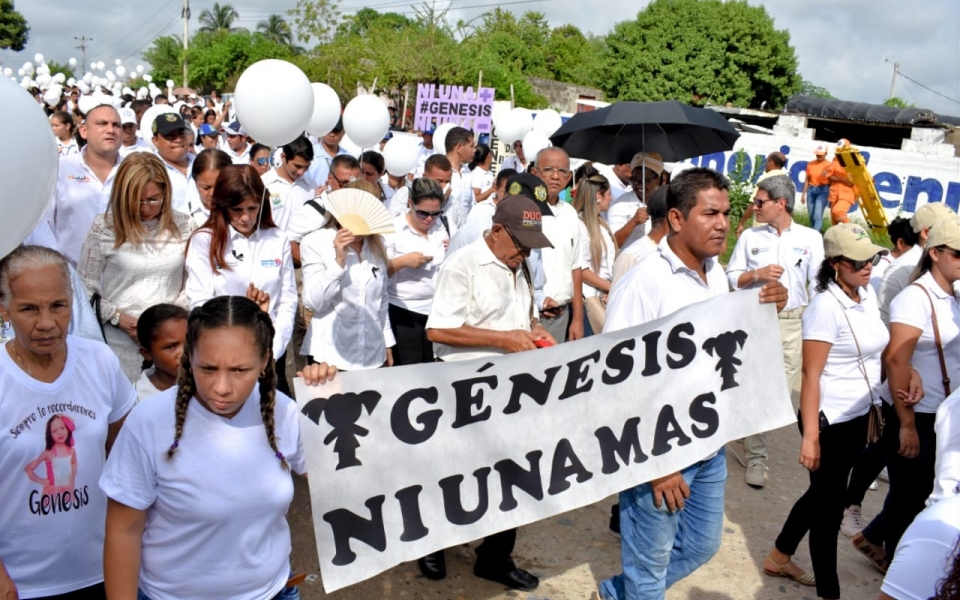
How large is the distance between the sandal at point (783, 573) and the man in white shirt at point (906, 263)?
1.78m

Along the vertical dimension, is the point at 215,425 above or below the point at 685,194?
below

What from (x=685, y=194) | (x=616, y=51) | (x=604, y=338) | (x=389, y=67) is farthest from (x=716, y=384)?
(x=616, y=51)

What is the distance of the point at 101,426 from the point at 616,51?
45.9 metres

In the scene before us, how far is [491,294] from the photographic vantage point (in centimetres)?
360

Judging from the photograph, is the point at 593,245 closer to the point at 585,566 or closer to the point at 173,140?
→ the point at 585,566

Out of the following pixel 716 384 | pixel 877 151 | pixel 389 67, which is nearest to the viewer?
pixel 716 384

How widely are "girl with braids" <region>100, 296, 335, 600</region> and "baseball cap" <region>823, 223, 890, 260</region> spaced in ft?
9.09

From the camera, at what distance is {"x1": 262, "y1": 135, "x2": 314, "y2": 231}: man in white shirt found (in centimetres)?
624

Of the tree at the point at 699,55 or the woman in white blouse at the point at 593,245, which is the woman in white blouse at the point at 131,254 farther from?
the tree at the point at 699,55

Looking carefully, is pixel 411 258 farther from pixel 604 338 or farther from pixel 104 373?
pixel 104 373

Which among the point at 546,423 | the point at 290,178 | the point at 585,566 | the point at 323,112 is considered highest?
the point at 323,112

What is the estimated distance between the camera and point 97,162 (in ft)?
16.2

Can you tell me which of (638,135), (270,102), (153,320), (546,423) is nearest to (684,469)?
(546,423)

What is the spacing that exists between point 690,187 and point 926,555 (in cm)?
171
